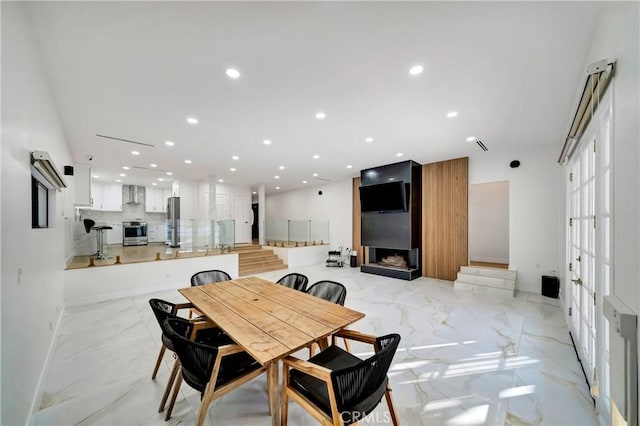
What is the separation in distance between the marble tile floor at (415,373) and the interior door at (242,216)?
579 cm

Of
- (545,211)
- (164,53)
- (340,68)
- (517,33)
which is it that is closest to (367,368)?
(340,68)

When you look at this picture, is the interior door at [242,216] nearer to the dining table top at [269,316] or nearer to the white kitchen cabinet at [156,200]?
the white kitchen cabinet at [156,200]

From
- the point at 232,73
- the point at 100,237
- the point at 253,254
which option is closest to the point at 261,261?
the point at 253,254

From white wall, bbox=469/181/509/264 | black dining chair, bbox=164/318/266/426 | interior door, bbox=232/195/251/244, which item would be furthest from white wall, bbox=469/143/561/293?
interior door, bbox=232/195/251/244

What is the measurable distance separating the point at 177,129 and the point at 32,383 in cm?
339

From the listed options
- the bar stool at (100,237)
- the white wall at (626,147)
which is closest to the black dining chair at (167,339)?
the white wall at (626,147)

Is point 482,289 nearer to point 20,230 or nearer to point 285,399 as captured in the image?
point 285,399

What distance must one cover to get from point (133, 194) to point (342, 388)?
11.7 meters

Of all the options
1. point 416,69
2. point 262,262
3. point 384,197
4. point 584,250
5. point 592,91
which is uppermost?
point 416,69

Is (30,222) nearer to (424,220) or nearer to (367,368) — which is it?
(367,368)

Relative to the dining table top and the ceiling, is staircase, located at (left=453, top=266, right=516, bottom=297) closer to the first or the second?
the ceiling

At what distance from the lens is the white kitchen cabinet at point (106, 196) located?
898 cm

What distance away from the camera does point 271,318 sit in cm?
199

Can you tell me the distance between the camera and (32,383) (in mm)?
1871
